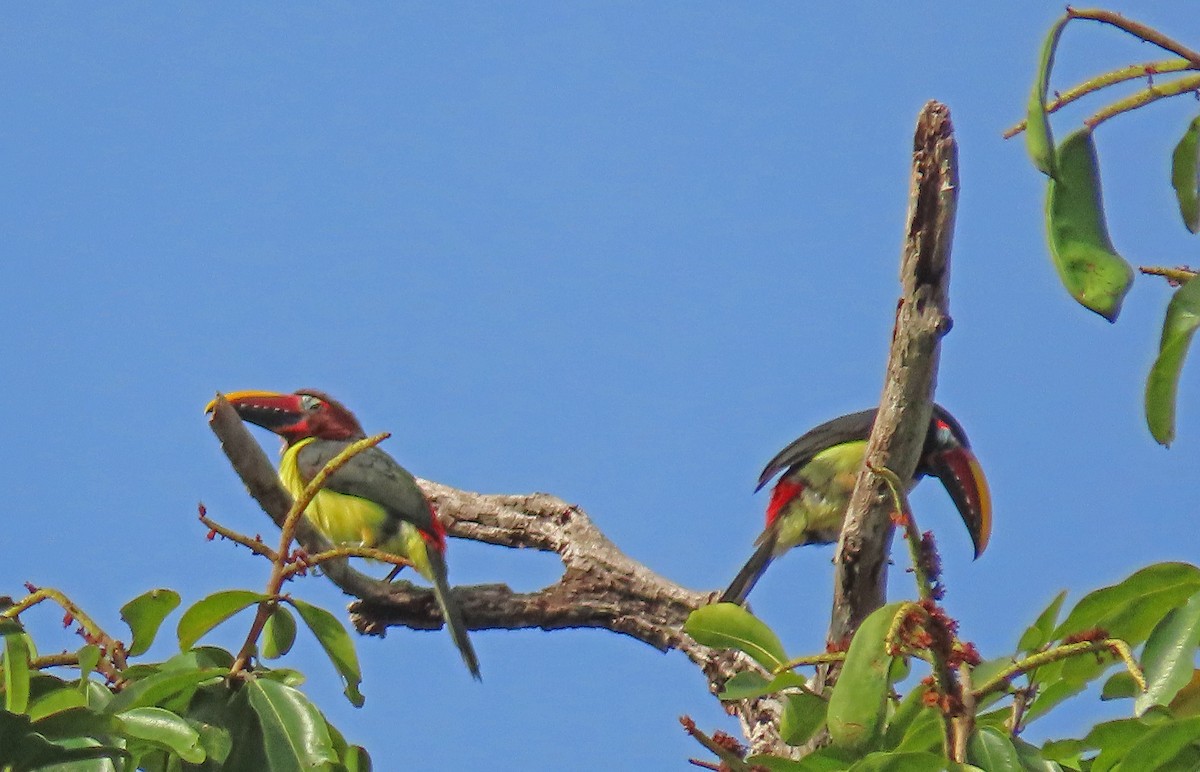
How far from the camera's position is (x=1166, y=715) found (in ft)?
6.81

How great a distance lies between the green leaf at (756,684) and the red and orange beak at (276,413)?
15.4ft

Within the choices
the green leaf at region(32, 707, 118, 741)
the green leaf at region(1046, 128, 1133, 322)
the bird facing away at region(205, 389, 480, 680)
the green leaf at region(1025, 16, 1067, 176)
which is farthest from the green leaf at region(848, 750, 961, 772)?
the bird facing away at region(205, 389, 480, 680)

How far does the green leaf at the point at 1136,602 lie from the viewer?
219 cm

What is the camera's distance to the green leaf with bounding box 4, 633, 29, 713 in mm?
2287

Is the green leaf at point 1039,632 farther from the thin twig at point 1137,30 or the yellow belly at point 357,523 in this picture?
the yellow belly at point 357,523

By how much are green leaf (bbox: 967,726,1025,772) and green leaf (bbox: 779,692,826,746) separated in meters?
0.49

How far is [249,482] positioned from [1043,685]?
2.05m

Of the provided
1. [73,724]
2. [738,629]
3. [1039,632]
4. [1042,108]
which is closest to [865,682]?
[1039,632]

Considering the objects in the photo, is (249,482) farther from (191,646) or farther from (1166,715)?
(1166,715)

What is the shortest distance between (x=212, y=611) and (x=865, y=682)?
1162 mm

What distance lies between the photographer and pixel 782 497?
5402 millimetres

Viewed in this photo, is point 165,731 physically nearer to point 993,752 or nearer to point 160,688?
point 160,688

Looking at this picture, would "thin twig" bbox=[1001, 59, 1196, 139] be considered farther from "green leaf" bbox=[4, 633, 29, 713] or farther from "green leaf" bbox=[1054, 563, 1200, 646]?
"green leaf" bbox=[4, 633, 29, 713]

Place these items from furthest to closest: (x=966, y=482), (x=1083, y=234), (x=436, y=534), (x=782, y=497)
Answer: (x=436, y=534)
(x=966, y=482)
(x=782, y=497)
(x=1083, y=234)
